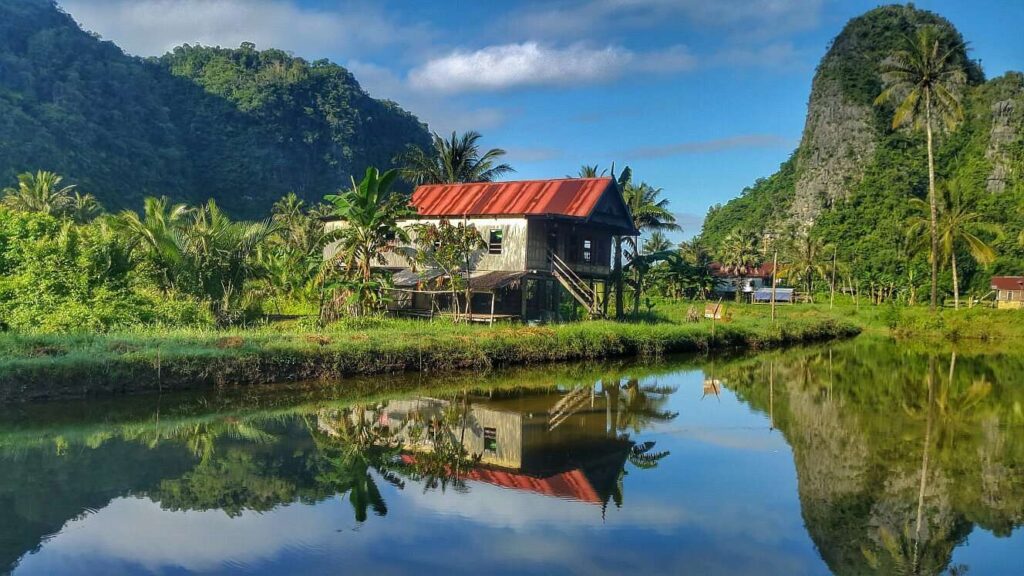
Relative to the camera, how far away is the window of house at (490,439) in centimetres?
1084

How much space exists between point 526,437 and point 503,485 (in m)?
2.66

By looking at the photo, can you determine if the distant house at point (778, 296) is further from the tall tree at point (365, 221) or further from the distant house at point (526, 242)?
the tall tree at point (365, 221)

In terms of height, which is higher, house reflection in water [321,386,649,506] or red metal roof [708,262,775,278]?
red metal roof [708,262,775,278]

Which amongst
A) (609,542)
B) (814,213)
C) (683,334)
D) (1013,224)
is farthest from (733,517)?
(814,213)

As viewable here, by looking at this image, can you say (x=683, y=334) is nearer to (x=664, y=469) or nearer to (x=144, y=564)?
(x=664, y=469)

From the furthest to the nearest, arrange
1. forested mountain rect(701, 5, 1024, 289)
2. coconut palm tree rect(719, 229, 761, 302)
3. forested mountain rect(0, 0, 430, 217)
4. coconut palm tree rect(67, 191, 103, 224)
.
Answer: coconut palm tree rect(719, 229, 761, 302)
forested mountain rect(701, 5, 1024, 289)
forested mountain rect(0, 0, 430, 217)
coconut palm tree rect(67, 191, 103, 224)

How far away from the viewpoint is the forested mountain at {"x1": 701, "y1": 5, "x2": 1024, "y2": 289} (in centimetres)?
6394

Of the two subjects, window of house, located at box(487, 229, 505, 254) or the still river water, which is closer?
the still river water

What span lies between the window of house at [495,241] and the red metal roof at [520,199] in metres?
0.73

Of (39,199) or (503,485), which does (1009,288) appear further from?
(39,199)

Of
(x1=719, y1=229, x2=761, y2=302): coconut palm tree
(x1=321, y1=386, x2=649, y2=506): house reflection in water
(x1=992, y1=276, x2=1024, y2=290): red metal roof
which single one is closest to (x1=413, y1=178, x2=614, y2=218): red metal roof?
(x1=321, y1=386, x2=649, y2=506): house reflection in water

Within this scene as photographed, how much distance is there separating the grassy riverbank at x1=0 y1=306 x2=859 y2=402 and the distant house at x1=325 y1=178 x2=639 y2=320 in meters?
3.03

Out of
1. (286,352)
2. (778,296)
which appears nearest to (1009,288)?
(778,296)

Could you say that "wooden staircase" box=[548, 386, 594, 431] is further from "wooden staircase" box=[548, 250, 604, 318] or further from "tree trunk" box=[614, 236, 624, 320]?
"tree trunk" box=[614, 236, 624, 320]
